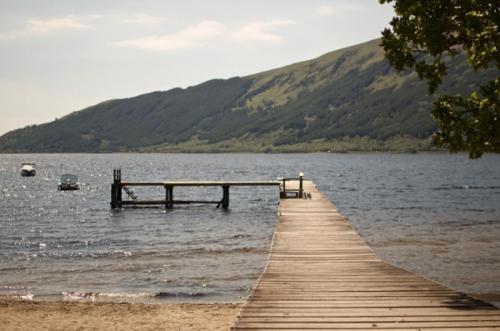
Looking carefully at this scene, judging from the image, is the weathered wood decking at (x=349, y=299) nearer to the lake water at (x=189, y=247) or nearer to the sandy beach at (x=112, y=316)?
the sandy beach at (x=112, y=316)

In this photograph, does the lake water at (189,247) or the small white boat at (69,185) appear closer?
the lake water at (189,247)

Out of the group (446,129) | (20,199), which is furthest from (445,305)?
(20,199)

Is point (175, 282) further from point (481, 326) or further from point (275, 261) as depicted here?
point (481, 326)

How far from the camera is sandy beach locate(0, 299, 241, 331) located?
17.4 meters

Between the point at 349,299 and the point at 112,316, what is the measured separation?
9868mm

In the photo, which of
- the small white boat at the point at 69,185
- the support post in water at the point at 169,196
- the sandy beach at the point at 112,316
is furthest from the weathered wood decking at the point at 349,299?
the small white boat at the point at 69,185

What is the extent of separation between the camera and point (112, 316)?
60.9 feet

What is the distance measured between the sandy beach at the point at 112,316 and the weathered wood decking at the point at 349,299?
3265 millimetres

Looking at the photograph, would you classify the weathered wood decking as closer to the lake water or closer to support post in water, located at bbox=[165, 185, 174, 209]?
the lake water

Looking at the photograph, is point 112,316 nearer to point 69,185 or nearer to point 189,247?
point 189,247

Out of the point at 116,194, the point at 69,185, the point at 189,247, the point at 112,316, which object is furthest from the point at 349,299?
the point at 69,185

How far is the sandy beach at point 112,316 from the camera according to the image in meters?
17.4

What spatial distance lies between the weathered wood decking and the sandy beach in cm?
326

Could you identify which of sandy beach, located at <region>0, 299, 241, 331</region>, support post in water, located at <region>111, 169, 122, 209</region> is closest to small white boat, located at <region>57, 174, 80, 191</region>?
support post in water, located at <region>111, 169, 122, 209</region>
